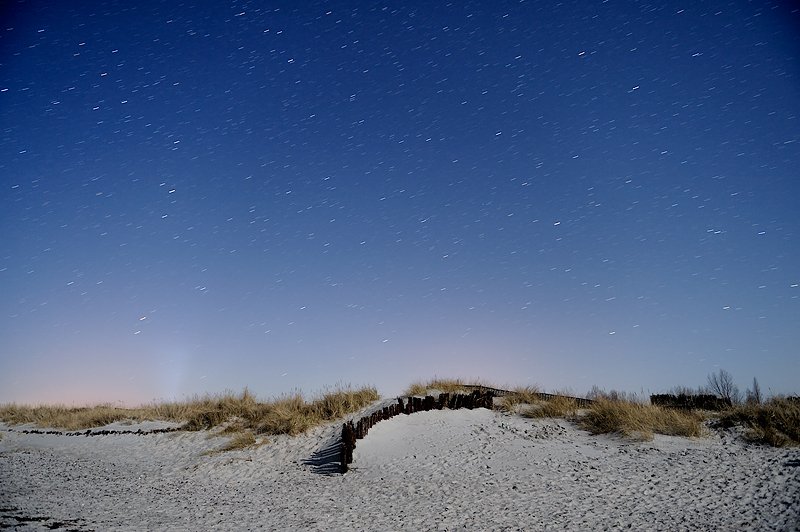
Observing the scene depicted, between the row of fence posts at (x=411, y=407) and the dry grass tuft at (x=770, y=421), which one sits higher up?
the row of fence posts at (x=411, y=407)

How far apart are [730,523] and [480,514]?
11.6 ft

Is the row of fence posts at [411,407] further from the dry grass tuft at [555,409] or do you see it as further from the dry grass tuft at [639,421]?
the dry grass tuft at [639,421]

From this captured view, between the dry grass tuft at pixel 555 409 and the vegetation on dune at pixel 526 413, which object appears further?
the dry grass tuft at pixel 555 409

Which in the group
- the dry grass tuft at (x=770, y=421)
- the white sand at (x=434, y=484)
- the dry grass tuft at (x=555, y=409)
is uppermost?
the dry grass tuft at (x=555, y=409)

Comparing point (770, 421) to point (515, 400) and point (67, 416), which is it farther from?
point (67, 416)

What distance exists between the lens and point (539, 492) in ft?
29.6

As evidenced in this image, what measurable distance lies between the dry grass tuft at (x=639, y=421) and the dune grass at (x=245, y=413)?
7424 mm

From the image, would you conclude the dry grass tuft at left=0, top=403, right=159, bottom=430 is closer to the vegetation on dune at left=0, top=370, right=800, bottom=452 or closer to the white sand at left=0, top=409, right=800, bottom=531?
the vegetation on dune at left=0, top=370, right=800, bottom=452

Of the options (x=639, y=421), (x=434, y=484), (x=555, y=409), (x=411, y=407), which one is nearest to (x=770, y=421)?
(x=639, y=421)

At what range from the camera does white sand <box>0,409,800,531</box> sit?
7.70 metres

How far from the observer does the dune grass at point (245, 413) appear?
50.9 ft

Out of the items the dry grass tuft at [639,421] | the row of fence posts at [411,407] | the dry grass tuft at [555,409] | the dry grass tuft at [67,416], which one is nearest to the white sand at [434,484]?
the row of fence posts at [411,407]

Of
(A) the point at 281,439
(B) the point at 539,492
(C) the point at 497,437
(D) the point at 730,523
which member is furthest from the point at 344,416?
(D) the point at 730,523

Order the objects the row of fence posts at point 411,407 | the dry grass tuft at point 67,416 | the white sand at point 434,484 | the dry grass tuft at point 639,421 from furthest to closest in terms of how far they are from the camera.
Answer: the dry grass tuft at point 67,416
the row of fence posts at point 411,407
the dry grass tuft at point 639,421
the white sand at point 434,484
